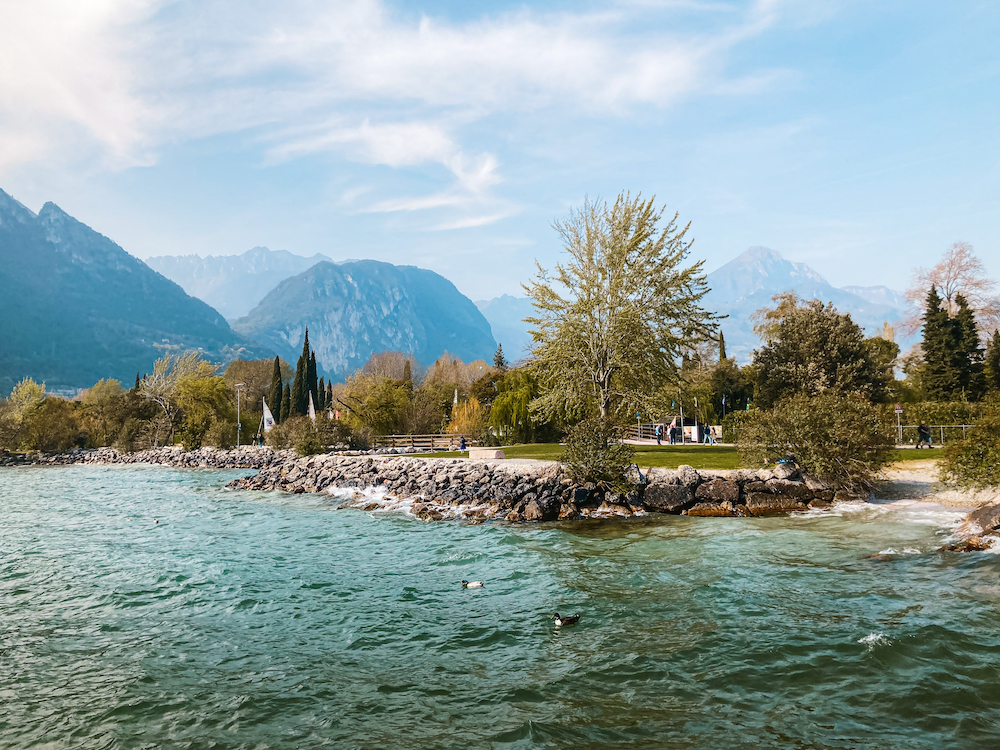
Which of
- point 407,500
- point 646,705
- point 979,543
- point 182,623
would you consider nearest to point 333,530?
point 407,500

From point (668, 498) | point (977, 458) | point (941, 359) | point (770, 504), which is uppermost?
point (941, 359)

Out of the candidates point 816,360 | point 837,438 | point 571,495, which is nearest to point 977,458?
point 837,438

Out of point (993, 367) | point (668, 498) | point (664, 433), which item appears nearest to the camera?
point (668, 498)

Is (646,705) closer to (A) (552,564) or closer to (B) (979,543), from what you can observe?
(A) (552,564)

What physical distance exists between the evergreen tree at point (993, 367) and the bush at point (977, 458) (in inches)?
1222

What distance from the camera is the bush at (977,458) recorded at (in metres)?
16.9

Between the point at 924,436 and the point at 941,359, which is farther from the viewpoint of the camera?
the point at 941,359

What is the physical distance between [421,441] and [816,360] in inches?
1174

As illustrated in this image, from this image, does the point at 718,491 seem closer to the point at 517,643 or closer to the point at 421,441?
the point at 517,643

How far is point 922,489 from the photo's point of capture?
2062cm

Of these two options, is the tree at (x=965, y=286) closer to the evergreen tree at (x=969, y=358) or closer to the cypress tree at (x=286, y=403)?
the evergreen tree at (x=969, y=358)

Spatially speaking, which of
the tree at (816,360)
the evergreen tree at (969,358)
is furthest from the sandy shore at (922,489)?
the evergreen tree at (969,358)

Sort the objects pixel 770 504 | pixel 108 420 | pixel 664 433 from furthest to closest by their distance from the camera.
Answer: pixel 108 420 < pixel 664 433 < pixel 770 504

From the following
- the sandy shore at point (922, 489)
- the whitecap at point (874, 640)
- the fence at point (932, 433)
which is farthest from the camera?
the fence at point (932, 433)
